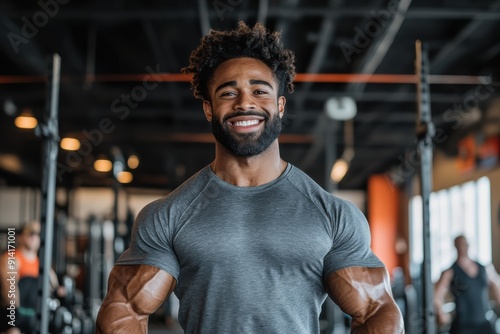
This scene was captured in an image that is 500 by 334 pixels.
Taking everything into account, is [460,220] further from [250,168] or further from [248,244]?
[248,244]

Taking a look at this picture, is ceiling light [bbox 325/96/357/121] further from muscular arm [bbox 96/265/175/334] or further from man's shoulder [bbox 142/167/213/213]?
muscular arm [bbox 96/265/175/334]

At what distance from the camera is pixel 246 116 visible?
1.83 meters

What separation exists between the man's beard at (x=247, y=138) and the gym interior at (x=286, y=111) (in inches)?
39.0

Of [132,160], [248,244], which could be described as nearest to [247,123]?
[248,244]

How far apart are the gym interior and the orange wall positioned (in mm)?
1511

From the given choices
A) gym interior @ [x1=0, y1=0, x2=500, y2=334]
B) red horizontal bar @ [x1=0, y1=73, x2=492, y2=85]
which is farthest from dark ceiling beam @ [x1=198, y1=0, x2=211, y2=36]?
red horizontal bar @ [x1=0, y1=73, x2=492, y2=85]

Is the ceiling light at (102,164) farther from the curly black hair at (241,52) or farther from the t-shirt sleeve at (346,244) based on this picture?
the t-shirt sleeve at (346,244)

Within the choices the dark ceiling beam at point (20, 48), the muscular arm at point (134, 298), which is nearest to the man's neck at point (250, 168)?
the muscular arm at point (134, 298)

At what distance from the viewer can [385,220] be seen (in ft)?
60.2

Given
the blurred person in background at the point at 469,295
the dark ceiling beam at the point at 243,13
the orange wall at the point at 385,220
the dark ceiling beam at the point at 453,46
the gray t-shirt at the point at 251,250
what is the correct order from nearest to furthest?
the gray t-shirt at the point at 251,250 < the blurred person in background at the point at 469,295 < the dark ceiling beam at the point at 243,13 < the dark ceiling beam at the point at 453,46 < the orange wall at the point at 385,220

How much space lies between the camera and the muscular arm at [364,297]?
1.77m

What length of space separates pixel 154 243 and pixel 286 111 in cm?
949

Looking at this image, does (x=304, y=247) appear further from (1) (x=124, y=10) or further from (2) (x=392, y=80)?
(2) (x=392, y=80)

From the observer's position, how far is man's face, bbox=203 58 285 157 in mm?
1833
